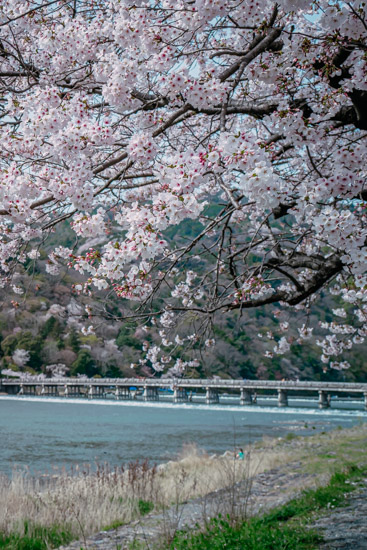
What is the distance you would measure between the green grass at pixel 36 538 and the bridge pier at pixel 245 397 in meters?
58.6

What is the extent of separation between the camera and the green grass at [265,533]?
4566mm

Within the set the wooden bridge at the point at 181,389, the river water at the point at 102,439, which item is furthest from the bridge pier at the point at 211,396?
the river water at the point at 102,439

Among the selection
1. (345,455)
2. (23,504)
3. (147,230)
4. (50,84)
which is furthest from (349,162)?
(345,455)

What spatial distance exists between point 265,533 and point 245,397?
6158 cm

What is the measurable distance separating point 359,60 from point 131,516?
687 centimetres

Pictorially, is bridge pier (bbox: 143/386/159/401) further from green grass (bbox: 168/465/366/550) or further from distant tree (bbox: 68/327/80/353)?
green grass (bbox: 168/465/366/550)

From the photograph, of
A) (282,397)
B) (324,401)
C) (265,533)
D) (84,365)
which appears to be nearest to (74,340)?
(84,365)

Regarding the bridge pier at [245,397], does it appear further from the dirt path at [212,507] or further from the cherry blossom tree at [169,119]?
the cherry blossom tree at [169,119]

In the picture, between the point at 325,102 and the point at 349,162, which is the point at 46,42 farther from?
the point at 349,162

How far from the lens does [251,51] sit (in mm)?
4160

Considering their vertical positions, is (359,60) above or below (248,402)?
above

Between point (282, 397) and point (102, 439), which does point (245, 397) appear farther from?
point (102, 439)

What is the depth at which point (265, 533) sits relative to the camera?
15.9ft

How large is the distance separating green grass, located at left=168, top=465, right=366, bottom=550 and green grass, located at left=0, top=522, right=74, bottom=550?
2159mm
